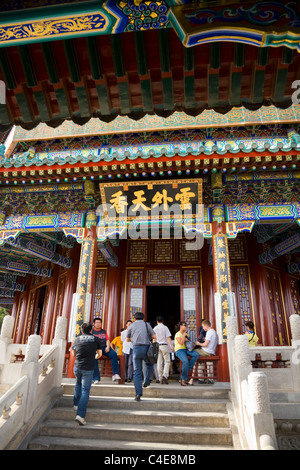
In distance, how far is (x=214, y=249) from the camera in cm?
776

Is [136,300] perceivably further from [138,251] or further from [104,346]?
[104,346]

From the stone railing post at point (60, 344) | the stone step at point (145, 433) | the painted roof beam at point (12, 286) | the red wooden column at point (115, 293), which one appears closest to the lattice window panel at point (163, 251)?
the red wooden column at point (115, 293)

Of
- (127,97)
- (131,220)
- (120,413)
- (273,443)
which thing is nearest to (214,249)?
(131,220)

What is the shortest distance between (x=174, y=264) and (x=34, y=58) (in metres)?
8.01

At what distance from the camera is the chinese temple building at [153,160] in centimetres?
244

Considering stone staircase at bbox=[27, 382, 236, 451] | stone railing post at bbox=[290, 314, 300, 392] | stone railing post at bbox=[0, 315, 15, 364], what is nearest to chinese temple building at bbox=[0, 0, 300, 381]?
stone railing post at bbox=[0, 315, 15, 364]

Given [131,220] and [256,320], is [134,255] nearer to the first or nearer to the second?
[131,220]

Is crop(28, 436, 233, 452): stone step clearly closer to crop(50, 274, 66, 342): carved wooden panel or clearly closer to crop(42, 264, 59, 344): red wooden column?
crop(50, 274, 66, 342): carved wooden panel

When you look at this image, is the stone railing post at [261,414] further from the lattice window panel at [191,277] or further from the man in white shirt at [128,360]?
the lattice window panel at [191,277]

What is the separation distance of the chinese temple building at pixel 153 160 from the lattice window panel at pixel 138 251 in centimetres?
5

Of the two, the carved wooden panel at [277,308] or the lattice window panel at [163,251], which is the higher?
the lattice window panel at [163,251]

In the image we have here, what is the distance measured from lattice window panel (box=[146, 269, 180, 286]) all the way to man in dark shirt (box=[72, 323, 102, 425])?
16.8ft

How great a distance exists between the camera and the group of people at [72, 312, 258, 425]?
192 inches

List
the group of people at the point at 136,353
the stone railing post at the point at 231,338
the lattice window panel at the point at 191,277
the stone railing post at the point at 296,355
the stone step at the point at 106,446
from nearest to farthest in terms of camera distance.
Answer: the stone step at the point at 106,446, the group of people at the point at 136,353, the stone railing post at the point at 296,355, the stone railing post at the point at 231,338, the lattice window panel at the point at 191,277
